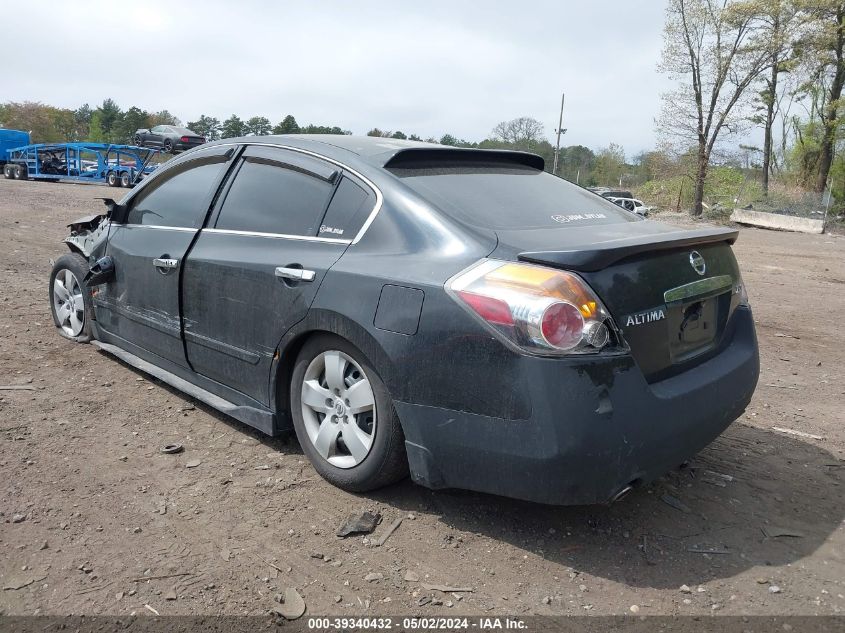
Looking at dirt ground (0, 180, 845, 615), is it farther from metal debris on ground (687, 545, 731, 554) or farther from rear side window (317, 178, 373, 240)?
rear side window (317, 178, 373, 240)

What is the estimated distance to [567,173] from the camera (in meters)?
66.1

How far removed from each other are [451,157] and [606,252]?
122 cm

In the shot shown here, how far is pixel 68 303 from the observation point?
523 cm

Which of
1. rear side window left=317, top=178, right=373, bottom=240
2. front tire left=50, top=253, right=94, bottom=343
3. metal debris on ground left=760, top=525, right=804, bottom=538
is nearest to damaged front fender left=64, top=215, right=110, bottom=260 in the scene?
front tire left=50, top=253, right=94, bottom=343

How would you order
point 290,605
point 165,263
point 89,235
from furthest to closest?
point 89,235 → point 165,263 → point 290,605

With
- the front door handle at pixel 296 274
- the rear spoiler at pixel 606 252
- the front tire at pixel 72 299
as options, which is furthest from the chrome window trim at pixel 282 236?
the front tire at pixel 72 299

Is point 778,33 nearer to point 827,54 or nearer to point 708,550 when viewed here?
point 827,54

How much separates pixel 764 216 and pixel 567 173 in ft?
131

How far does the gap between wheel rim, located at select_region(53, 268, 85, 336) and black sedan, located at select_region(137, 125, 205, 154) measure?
2536 centimetres

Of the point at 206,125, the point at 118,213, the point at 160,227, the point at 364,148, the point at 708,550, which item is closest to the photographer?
the point at 708,550

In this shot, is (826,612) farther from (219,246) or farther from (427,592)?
(219,246)

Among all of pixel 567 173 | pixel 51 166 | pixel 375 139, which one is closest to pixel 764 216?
pixel 375 139

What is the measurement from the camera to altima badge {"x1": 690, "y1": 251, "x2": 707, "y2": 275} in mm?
2914

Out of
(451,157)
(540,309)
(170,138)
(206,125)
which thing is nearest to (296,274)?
(451,157)
